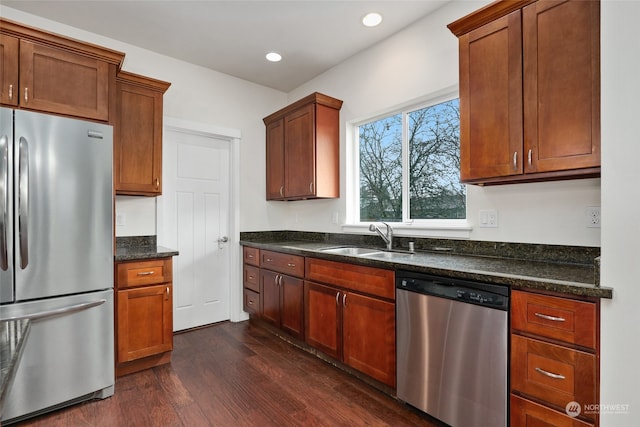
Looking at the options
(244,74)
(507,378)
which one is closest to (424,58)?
(244,74)

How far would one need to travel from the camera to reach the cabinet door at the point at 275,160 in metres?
3.74

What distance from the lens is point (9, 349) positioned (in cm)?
75

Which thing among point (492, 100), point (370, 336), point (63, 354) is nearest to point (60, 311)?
point (63, 354)

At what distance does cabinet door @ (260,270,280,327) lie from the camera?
10.3ft

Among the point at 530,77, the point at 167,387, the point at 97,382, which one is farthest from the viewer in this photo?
the point at 167,387

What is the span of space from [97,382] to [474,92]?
9.93 ft

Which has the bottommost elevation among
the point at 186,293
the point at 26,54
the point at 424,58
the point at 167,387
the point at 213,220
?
the point at 167,387

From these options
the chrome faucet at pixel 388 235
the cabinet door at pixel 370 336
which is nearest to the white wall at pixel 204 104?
the chrome faucet at pixel 388 235

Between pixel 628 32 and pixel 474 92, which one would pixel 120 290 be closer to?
pixel 474 92

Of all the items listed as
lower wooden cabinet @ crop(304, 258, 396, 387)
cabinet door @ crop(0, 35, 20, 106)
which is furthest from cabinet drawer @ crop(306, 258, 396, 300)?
cabinet door @ crop(0, 35, 20, 106)

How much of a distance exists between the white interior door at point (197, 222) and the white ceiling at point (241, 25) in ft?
2.81

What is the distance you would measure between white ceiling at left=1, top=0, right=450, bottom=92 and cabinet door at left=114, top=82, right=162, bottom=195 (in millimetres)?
557

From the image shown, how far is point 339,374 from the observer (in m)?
2.49

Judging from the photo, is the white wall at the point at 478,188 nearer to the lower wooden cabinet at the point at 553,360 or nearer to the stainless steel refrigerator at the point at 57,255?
the lower wooden cabinet at the point at 553,360
